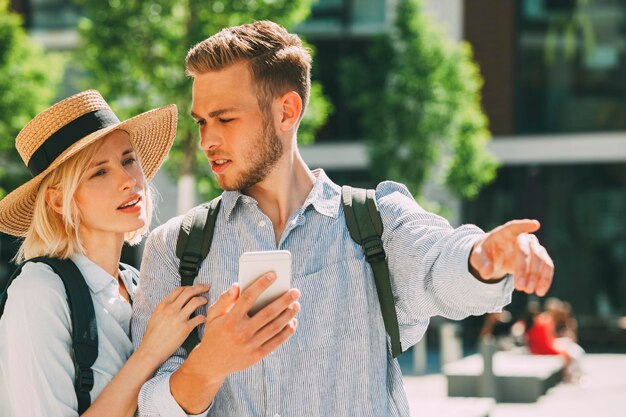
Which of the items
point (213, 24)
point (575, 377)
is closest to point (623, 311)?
point (575, 377)

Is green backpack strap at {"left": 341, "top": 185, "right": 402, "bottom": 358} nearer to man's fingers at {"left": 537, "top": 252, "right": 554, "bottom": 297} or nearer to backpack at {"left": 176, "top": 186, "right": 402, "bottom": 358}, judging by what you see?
backpack at {"left": 176, "top": 186, "right": 402, "bottom": 358}

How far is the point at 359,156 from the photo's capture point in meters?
21.9

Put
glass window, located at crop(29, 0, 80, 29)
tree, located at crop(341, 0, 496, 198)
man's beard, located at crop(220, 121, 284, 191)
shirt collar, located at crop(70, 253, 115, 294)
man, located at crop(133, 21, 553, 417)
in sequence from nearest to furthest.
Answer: man, located at crop(133, 21, 553, 417), man's beard, located at crop(220, 121, 284, 191), shirt collar, located at crop(70, 253, 115, 294), tree, located at crop(341, 0, 496, 198), glass window, located at crop(29, 0, 80, 29)

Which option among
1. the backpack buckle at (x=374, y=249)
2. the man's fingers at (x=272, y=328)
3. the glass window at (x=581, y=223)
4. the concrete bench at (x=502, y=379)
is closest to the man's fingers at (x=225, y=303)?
the man's fingers at (x=272, y=328)

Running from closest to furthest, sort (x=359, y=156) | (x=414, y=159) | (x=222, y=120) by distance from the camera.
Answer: (x=222, y=120)
(x=414, y=159)
(x=359, y=156)

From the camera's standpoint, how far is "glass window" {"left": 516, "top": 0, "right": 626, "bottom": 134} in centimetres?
2089

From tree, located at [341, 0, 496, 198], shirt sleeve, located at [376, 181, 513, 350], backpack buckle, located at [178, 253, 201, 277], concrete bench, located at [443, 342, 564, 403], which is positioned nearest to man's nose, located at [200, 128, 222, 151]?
backpack buckle, located at [178, 253, 201, 277]

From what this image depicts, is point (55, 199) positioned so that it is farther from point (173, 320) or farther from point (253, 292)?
point (253, 292)

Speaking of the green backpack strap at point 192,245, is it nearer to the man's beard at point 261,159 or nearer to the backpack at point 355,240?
the backpack at point 355,240

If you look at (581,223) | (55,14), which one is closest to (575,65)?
(581,223)

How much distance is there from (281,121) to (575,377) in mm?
13244

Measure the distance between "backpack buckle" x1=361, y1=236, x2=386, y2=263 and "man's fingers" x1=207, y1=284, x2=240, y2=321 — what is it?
45cm

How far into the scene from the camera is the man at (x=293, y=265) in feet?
8.43

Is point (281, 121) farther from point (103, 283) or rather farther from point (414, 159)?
point (414, 159)
